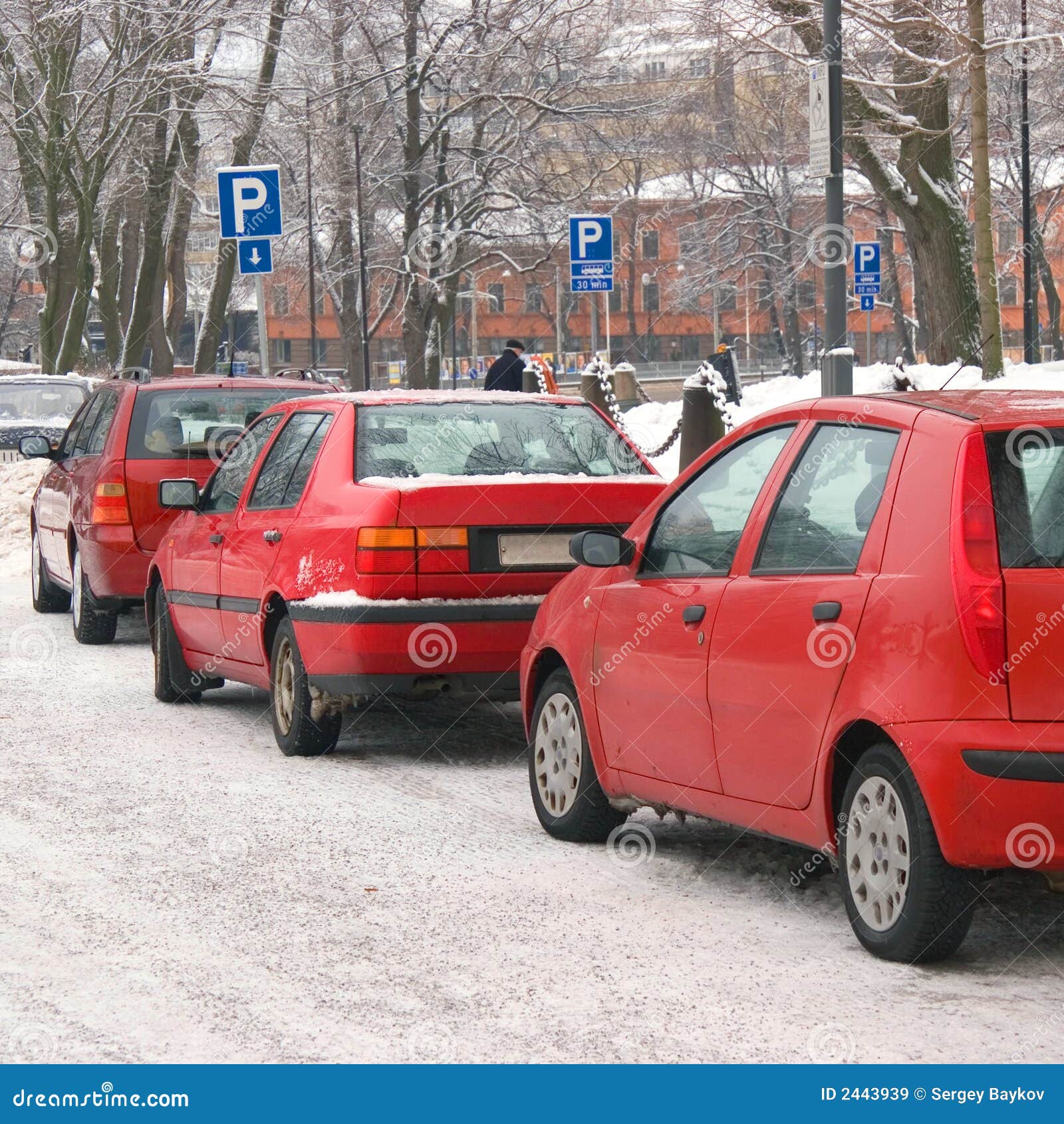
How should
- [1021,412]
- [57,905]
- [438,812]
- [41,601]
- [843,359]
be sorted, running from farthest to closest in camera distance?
1. [843,359]
2. [41,601]
3. [438,812]
4. [57,905]
5. [1021,412]

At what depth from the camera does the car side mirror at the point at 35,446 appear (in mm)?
14266

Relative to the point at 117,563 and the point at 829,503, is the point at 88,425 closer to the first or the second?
the point at 117,563

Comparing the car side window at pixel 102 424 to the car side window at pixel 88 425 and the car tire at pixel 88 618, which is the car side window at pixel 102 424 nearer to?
the car side window at pixel 88 425

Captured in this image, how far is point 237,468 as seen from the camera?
10453 mm

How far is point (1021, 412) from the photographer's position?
538cm

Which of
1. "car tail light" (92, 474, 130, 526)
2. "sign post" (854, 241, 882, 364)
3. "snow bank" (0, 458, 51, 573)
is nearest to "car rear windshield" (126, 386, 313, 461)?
"car tail light" (92, 474, 130, 526)

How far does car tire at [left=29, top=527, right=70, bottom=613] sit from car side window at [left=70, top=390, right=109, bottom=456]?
136 cm

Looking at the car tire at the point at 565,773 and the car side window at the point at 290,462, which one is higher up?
the car side window at the point at 290,462

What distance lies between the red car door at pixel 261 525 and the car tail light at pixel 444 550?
83cm

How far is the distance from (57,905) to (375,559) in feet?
8.86

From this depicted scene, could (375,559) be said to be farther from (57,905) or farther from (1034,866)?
(1034,866)

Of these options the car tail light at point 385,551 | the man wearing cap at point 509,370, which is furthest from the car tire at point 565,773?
the man wearing cap at point 509,370

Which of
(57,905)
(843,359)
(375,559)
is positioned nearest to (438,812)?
(375,559)

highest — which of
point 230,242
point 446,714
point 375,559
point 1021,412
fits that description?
point 230,242
